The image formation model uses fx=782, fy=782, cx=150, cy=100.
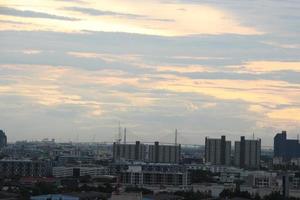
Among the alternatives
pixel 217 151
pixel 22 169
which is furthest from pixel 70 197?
pixel 217 151

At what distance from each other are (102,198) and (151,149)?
93.5 ft

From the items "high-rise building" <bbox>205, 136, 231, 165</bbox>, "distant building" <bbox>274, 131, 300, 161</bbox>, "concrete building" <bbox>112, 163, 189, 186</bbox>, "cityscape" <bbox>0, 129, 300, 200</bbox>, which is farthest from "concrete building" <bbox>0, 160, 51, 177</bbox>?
"distant building" <bbox>274, 131, 300, 161</bbox>

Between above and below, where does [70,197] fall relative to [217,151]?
below

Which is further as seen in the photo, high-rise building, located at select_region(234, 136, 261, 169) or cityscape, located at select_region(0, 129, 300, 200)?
high-rise building, located at select_region(234, 136, 261, 169)

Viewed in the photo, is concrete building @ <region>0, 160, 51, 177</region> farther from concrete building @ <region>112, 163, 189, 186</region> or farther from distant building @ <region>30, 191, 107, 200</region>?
distant building @ <region>30, 191, 107, 200</region>

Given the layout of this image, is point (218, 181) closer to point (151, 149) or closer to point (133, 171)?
point (133, 171)

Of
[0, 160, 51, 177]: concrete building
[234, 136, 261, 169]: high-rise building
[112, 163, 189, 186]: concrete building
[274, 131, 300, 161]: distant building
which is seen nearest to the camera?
[112, 163, 189, 186]: concrete building

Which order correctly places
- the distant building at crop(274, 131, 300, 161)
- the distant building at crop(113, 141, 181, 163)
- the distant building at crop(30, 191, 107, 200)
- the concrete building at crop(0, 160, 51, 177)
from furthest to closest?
the distant building at crop(274, 131, 300, 161) < the distant building at crop(113, 141, 181, 163) < the concrete building at crop(0, 160, 51, 177) < the distant building at crop(30, 191, 107, 200)

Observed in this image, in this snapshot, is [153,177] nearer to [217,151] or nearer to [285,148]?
[217,151]

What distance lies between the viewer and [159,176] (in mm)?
26922

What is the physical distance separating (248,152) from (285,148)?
5.72 m

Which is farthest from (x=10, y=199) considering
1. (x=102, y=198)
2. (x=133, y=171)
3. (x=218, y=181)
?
(x=218, y=181)

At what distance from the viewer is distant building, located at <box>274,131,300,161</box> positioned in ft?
159

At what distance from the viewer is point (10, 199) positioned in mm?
15422
